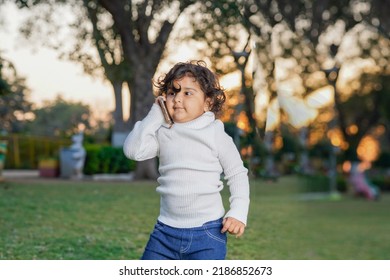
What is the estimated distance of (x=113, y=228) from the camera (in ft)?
15.3

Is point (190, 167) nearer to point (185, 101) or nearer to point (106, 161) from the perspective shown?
point (185, 101)

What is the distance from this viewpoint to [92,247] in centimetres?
437

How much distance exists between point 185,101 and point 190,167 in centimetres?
25

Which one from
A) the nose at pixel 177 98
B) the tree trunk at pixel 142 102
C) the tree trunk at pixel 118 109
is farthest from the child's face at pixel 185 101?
the tree trunk at pixel 118 109

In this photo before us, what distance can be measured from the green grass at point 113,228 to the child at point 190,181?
4.03 ft

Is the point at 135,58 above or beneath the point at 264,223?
above

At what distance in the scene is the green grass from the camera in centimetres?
432

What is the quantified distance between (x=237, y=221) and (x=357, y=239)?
4854 mm

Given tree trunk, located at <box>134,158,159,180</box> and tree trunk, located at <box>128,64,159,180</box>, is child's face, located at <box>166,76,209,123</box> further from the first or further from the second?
tree trunk, located at <box>134,158,159,180</box>

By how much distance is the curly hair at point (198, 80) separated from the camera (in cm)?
278
